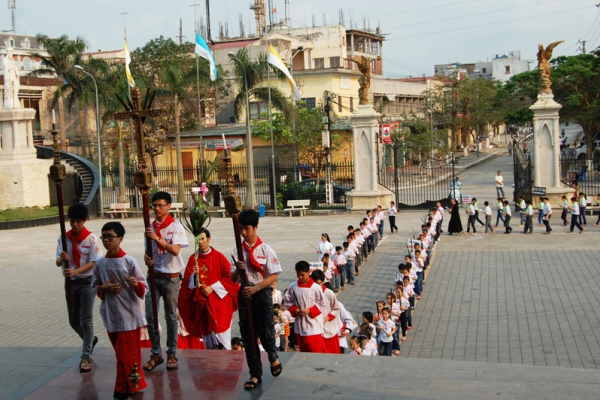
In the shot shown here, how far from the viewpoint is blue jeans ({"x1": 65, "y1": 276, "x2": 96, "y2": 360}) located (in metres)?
7.56

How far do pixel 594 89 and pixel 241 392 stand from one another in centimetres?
3886

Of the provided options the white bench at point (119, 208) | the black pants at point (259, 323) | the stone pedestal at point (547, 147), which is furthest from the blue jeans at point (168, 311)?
the white bench at point (119, 208)

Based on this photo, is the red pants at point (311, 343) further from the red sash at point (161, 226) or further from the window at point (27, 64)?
the window at point (27, 64)

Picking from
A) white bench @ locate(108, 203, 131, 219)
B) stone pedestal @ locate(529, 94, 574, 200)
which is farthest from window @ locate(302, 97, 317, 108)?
stone pedestal @ locate(529, 94, 574, 200)

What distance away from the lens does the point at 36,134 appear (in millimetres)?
51750

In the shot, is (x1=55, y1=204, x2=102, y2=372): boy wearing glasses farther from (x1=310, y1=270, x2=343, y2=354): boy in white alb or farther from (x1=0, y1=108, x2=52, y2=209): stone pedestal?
(x1=0, y1=108, x2=52, y2=209): stone pedestal

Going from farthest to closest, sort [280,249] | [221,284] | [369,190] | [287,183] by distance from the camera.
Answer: [287,183] → [369,190] → [280,249] → [221,284]

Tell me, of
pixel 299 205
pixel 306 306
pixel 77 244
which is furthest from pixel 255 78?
pixel 77 244

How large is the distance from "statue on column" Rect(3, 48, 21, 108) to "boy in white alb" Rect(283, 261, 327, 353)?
27280 mm

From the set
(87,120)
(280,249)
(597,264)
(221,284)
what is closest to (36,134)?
(87,120)

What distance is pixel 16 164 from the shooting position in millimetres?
32156

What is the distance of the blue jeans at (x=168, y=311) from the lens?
7352 mm

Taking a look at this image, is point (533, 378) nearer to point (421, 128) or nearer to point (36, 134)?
point (421, 128)

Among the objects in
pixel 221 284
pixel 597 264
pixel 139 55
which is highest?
pixel 139 55
